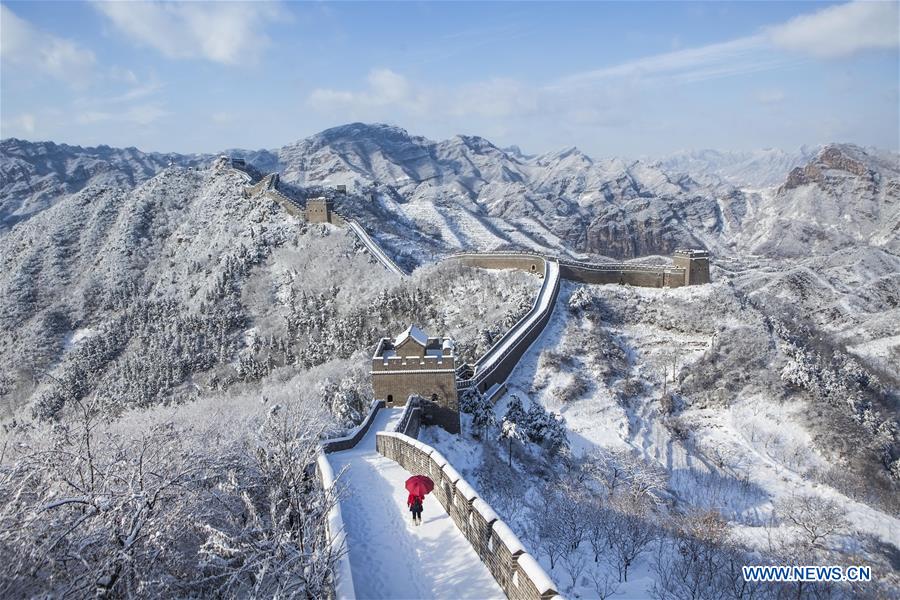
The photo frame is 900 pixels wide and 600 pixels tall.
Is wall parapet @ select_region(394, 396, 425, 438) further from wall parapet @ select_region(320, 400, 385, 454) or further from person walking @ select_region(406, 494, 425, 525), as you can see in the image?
person walking @ select_region(406, 494, 425, 525)

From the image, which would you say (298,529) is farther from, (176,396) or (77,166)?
(77,166)

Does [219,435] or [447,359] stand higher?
[447,359]

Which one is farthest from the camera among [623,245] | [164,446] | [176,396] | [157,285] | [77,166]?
[77,166]

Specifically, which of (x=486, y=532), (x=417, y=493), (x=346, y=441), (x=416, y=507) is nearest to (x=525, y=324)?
(x=346, y=441)

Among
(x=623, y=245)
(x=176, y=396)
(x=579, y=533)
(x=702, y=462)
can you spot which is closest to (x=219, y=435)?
(x=579, y=533)

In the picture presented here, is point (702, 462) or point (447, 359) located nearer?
point (447, 359)

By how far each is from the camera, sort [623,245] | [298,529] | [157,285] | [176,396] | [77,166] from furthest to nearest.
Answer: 1. [77,166]
2. [623,245]
3. [157,285]
4. [176,396]
5. [298,529]

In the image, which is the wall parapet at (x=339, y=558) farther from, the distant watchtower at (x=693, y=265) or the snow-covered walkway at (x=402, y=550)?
the distant watchtower at (x=693, y=265)

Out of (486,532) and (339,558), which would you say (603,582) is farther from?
(339,558)
